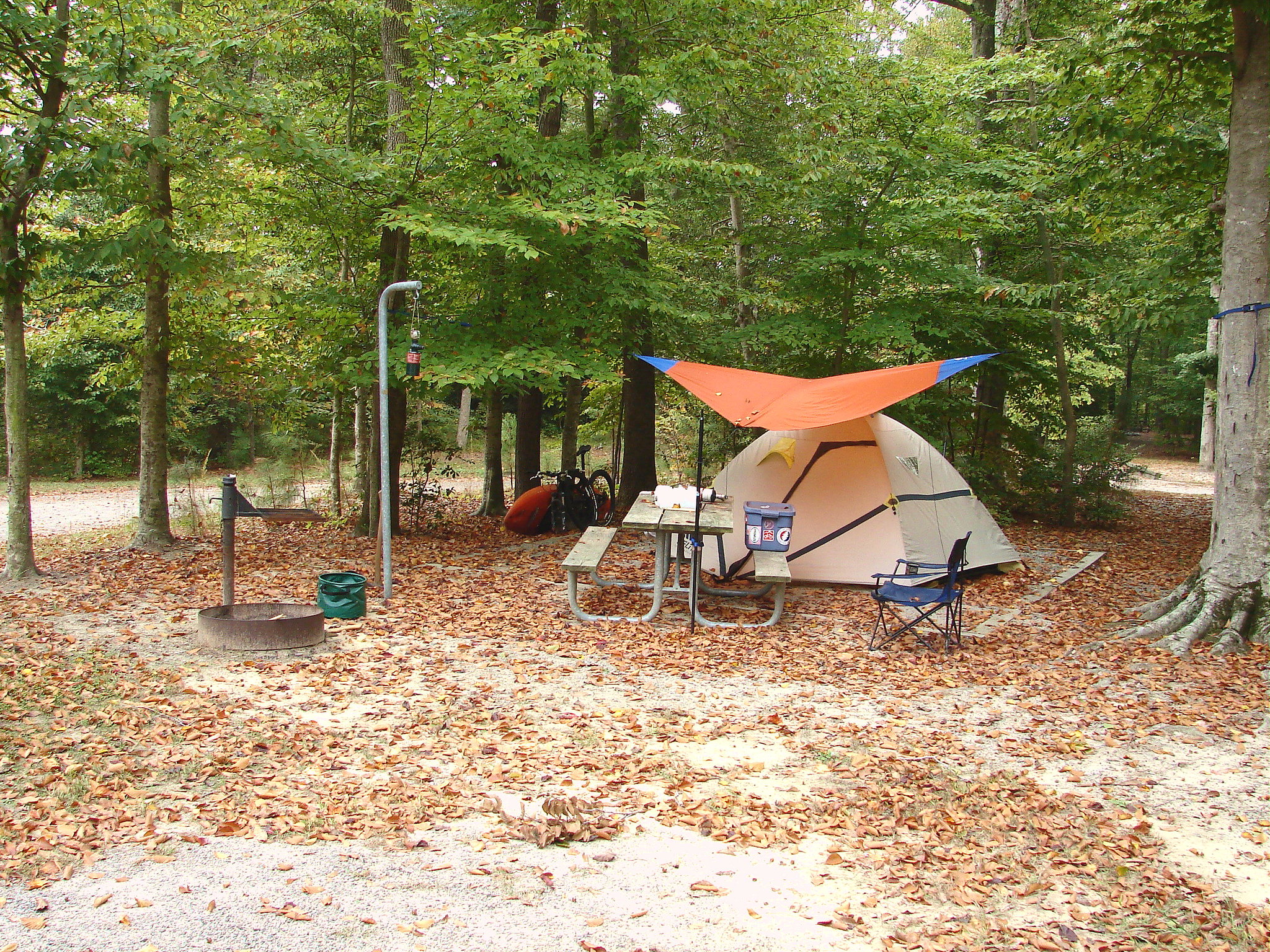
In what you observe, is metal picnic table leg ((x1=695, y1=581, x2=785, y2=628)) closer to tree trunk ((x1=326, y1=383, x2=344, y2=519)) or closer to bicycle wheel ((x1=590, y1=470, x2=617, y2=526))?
bicycle wheel ((x1=590, y1=470, x2=617, y2=526))

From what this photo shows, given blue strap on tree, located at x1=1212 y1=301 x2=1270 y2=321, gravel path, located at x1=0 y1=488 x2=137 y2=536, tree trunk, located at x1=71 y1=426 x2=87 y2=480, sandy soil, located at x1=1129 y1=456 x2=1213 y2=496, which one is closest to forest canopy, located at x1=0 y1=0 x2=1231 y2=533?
blue strap on tree, located at x1=1212 y1=301 x2=1270 y2=321

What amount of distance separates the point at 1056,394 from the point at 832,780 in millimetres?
9633

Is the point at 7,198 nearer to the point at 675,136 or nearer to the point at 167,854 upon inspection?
the point at 167,854

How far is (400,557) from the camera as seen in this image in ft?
27.5

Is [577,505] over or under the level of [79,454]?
under

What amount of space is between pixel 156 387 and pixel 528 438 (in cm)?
473

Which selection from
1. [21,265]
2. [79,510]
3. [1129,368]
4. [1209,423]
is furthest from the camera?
[1129,368]

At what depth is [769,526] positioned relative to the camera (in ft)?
22.7

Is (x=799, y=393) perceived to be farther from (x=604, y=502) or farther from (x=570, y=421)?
(x=570, y=421)

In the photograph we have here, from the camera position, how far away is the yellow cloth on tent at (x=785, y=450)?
7.86 meters

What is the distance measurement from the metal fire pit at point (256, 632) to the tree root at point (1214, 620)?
5.26 metres

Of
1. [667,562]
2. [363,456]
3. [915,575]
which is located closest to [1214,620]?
[915,575]

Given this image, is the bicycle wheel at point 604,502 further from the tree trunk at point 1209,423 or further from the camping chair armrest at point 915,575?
the tree trunk at point 1209,423

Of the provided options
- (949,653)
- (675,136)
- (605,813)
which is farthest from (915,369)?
(675,136)
